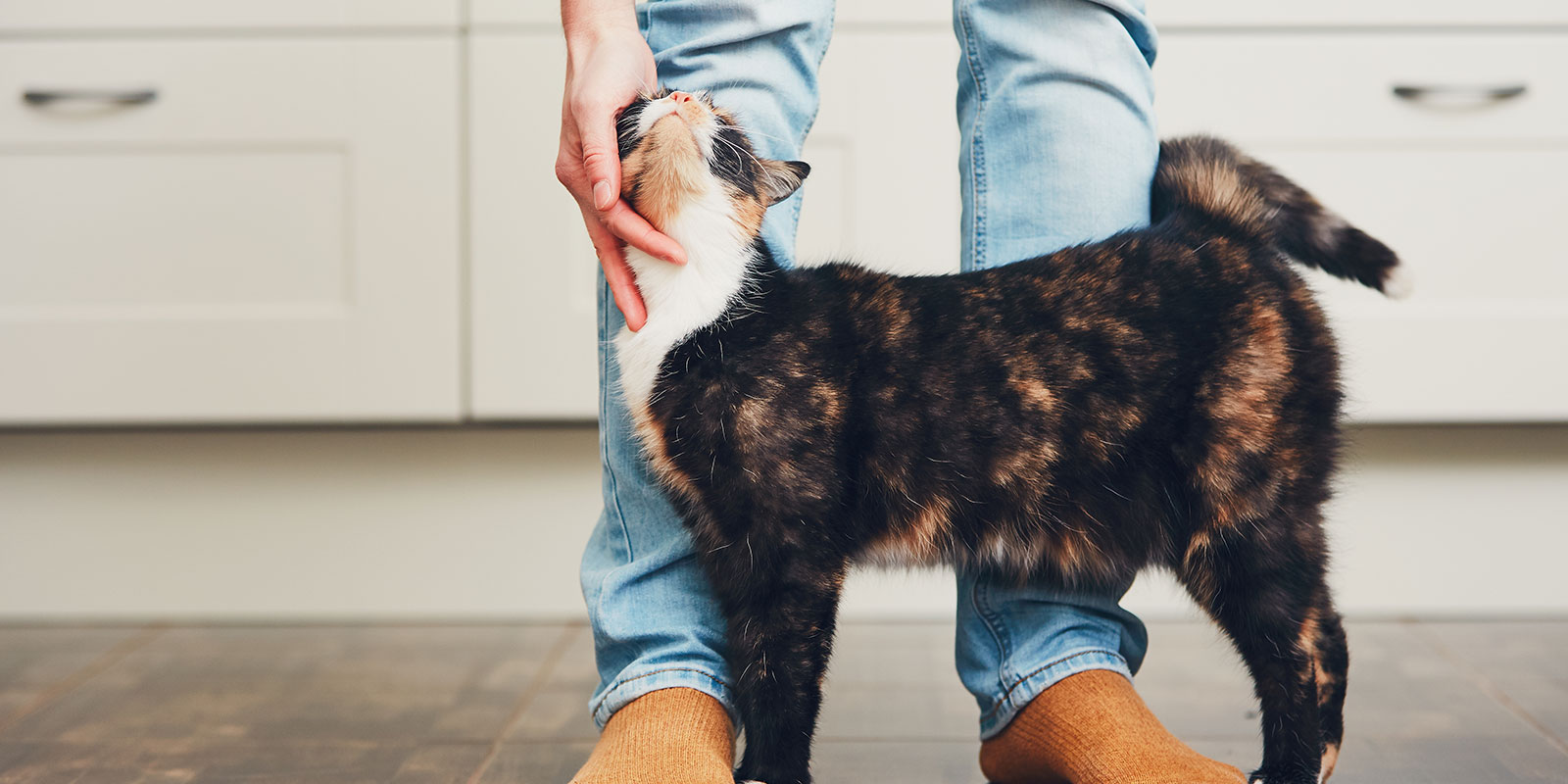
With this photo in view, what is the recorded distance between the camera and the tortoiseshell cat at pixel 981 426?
0.82 m

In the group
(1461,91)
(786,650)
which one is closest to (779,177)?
(786,650)

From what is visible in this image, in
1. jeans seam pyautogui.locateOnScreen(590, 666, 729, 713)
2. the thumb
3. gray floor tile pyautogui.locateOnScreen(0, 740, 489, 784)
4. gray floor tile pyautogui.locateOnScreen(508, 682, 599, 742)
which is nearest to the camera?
the thumb

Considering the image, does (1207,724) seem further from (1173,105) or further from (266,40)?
(266,40)

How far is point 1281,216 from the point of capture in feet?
2.94

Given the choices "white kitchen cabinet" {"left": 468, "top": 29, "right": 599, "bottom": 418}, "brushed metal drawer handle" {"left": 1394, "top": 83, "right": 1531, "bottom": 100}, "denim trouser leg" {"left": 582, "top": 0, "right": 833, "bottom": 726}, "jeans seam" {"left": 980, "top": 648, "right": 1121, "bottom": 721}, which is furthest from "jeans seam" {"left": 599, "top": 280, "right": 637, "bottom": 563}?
"brushed metal drawer handle" {"left": 1394, "top": 83, "right": 1531, "bottom": 100}

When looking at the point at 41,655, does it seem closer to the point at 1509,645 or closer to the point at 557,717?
the point at 557,717

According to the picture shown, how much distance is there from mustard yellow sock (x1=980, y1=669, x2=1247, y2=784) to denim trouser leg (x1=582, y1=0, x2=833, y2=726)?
0.81ft

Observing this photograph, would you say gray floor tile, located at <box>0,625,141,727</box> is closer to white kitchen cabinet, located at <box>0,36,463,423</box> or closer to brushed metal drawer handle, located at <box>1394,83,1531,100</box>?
white kitchen cabinet, located at <box>0,36,463,423</box>

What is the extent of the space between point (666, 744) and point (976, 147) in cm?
56

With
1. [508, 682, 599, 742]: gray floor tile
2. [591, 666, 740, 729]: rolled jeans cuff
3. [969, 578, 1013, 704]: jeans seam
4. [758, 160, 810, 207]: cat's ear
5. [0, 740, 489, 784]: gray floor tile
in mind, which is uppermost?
[758, 160, 810, 207]: cat's ear

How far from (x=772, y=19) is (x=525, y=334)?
0.75m

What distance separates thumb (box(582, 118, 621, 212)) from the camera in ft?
2.61

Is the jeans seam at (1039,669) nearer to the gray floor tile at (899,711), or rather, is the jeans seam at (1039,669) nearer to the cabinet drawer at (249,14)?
the gray floor tile at (899,711)

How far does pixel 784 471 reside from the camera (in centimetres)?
81
